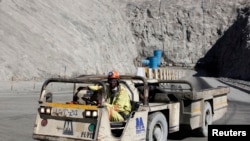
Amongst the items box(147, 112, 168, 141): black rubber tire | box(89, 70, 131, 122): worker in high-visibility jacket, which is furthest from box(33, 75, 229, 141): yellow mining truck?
box(89, 70, 131, 122): worker in high-visibility jacket

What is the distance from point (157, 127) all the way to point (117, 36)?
47.9 meters

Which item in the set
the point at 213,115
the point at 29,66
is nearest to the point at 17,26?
the point at 29,66

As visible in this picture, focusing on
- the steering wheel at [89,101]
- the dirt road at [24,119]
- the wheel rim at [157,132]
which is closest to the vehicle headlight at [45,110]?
the steering wheel at [89,101]

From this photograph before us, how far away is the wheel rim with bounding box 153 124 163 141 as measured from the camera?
841cm

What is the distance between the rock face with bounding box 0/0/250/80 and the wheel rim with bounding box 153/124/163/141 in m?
23.6

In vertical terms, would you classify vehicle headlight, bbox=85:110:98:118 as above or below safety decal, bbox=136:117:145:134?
above

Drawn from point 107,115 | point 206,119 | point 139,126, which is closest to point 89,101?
point 107,115

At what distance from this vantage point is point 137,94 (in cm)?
831

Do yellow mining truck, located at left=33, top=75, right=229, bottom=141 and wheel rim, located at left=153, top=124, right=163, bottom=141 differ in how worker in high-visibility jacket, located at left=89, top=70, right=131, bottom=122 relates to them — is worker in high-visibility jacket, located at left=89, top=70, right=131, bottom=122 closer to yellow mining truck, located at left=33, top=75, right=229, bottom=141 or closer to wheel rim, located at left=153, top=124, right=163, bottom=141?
yellow mining truck, located at left=33, top=75, right=229, bottom=141

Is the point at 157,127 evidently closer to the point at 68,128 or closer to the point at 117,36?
the point at 68,128

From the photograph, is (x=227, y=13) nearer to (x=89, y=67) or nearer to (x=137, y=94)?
(x=89, y=67)

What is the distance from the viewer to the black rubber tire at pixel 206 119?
35.0ft

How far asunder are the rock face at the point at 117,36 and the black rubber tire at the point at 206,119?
2202cm

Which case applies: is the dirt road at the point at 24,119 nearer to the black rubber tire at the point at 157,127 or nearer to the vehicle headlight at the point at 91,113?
the black rubber tire at the point at 157,127
